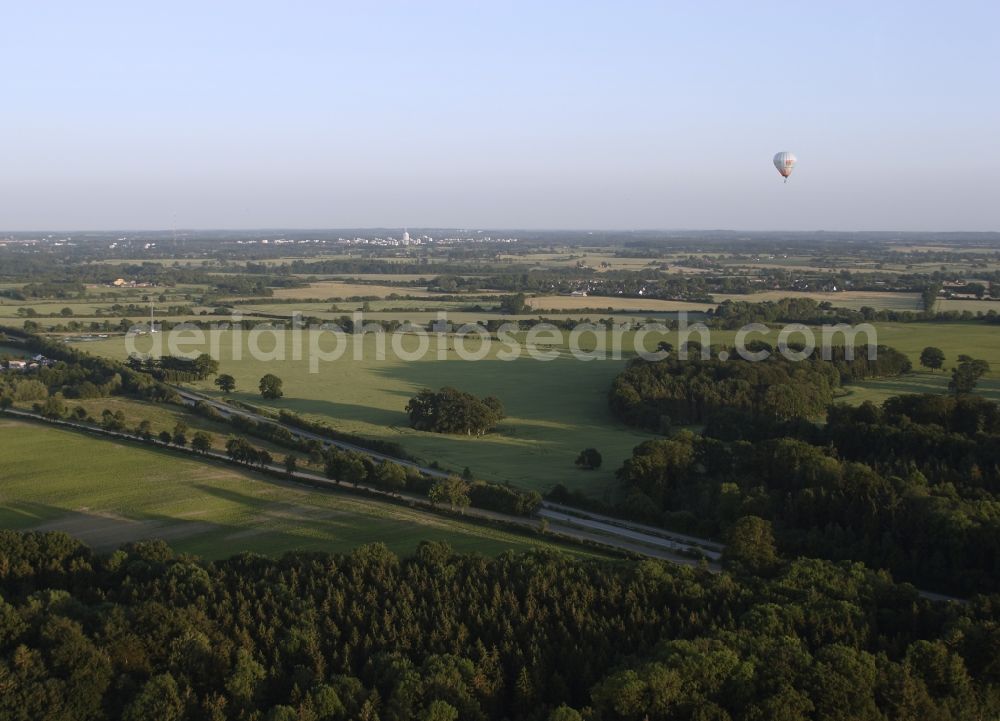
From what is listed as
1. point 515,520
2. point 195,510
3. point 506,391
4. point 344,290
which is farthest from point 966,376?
point 344,290

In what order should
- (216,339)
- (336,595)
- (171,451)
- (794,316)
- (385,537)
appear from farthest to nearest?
(794,316) → (216,339) → (171,451) → (385,537) → (336,595)

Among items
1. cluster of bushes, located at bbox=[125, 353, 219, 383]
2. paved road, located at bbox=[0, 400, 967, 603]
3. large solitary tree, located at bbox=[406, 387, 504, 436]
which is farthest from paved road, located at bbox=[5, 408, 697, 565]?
cluster of bushes, located at bbox=[125, 353, 219, 383]

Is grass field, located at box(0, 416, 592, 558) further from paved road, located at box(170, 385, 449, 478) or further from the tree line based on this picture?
the tree line

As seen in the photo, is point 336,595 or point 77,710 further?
point 336,595

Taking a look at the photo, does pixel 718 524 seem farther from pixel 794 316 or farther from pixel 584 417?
pixel 794 316

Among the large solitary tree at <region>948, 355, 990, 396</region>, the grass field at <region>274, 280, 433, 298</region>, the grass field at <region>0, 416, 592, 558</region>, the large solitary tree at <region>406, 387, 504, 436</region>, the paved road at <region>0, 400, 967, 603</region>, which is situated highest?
the grass field at <region>274, 280, 433, 298</region>

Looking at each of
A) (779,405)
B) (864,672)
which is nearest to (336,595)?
(864,672)

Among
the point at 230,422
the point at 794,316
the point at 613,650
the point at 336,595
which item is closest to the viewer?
the point at 613,650
